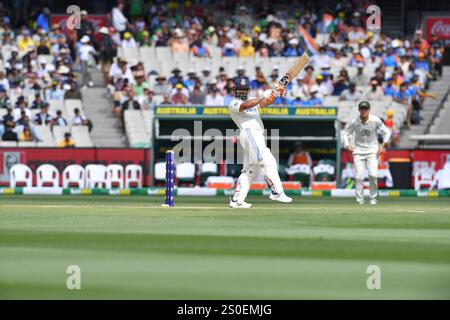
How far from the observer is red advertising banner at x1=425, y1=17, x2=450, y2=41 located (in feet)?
136

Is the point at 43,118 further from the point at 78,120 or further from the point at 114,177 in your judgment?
the point at 114,177

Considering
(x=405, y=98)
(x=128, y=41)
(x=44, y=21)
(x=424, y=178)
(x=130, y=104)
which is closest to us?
(x=424, y=178)

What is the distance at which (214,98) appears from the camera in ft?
112

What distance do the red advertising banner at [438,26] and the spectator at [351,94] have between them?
24.0ft

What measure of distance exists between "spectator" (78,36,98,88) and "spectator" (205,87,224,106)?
405cm

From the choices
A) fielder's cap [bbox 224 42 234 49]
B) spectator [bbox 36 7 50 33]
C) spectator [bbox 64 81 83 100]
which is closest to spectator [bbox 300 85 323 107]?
fielder's cap [bbox 224 42 234 49]

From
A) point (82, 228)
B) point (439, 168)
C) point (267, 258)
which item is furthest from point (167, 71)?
point (267, 258)

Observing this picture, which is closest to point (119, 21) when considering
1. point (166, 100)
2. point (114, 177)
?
point (166, 100)

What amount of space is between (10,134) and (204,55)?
304 inches

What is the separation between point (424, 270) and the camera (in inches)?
389

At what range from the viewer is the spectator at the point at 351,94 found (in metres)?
35.0

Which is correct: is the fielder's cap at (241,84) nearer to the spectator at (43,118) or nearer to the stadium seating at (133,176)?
the stadium seating at (133,176)

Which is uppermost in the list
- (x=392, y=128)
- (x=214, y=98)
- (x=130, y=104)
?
(x=214, y=98)

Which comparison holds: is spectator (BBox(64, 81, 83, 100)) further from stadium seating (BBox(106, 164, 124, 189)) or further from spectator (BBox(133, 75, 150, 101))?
stadium seating (BBox(106, 164, 124, 189))
